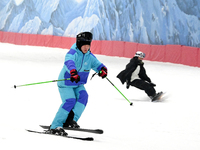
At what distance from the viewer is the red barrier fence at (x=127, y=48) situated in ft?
67.8

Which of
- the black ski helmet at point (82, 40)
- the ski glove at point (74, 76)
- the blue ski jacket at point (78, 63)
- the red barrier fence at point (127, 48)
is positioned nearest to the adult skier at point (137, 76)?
the blue ski jacket at point (78, 63)

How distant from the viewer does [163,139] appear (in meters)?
6.52

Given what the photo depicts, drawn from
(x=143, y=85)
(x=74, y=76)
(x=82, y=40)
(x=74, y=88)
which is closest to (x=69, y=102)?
(x=74, y=88)

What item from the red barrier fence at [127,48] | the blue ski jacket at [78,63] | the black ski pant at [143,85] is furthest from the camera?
the red barrier fence at [127,48]

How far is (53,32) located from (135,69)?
28452mm

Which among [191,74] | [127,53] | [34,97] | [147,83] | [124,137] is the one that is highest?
[127,53]

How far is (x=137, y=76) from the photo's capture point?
1075 centimetres

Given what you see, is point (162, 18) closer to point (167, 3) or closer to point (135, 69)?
point (167, 3)

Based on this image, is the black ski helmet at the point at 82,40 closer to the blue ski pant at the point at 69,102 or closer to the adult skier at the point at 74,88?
the adult skier at the point at 74,88

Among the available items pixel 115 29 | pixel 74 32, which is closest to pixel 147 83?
pixel 115 29

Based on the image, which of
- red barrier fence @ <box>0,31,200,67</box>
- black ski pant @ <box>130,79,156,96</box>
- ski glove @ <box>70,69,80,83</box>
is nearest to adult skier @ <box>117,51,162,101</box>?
black ski pant @ <box>130,79,156,96</box>

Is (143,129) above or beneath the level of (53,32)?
beneath

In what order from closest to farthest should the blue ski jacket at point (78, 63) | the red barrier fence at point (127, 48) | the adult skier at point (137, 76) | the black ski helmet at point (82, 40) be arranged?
the blue ski jacket at point (78, 63), the black ski helmet at point (82, 40), the adult skier at point (137, 76), the red barrier fence at point (127, 48)

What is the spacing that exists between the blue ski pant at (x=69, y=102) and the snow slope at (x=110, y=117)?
0.49m
